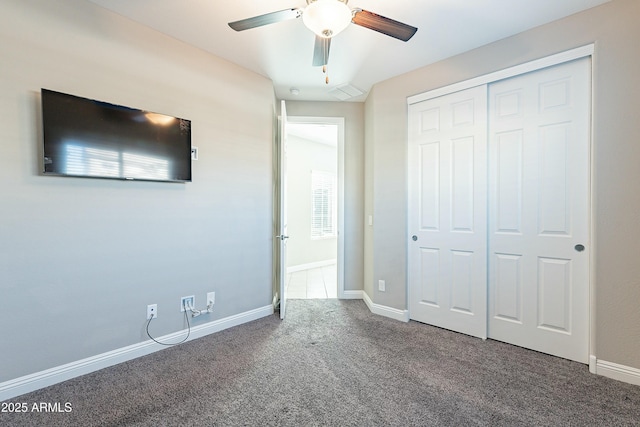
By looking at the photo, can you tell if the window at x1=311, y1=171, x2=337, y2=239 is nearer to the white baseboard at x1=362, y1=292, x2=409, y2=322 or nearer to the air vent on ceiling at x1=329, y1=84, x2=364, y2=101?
→ the air vent on ceiling at x1=329, y1=84, x2=364, y2=101

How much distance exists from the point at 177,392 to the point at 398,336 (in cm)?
184

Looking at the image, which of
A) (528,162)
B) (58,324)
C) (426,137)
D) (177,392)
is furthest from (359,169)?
(58,324)

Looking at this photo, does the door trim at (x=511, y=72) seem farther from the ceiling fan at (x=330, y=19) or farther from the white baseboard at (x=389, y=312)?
the white baseboard at (x=389, y=312)

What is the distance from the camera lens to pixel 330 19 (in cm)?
148

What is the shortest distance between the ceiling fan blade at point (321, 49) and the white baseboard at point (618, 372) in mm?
2884

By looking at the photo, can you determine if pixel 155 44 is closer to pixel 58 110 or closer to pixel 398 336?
pixel 58 110

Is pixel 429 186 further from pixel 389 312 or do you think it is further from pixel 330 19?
pixel 330 19

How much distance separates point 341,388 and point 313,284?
2688 mm

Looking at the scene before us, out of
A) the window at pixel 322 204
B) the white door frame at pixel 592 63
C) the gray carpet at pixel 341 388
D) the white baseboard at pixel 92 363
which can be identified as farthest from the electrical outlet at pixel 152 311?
the window at pixel 322 204

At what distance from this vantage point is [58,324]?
6.06ft

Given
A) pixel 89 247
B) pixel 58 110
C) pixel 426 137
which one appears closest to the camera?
pixel 58 110

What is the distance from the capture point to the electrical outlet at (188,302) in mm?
2439

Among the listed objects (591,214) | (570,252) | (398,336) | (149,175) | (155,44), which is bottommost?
(398,336)

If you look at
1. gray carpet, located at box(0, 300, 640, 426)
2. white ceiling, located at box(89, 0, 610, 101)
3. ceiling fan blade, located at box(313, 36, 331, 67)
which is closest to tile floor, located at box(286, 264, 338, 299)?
gray carpet, located at box(0, 300, 640, 426)
